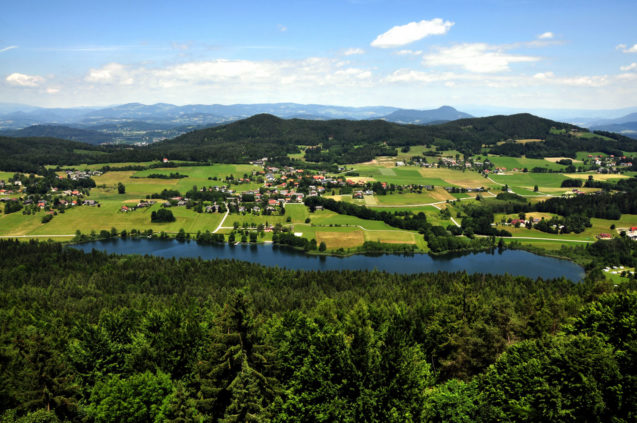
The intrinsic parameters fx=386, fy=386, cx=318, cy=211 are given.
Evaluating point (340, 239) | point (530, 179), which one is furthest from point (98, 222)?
point (530, 179)

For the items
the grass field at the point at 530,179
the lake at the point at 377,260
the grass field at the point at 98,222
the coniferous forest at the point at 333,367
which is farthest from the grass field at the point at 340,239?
the grass field at the point at 530,179

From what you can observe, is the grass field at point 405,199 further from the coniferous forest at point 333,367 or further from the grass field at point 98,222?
the coniferous forest at point 333,367

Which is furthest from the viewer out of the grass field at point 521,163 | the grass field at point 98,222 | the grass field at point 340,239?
the grass field at point 521,163

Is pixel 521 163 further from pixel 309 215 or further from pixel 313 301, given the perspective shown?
pixel 313 301

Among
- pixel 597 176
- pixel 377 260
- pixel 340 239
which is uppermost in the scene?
pixel 597 176

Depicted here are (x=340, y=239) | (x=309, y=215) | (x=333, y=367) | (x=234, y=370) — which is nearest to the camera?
(x=234, y=370)

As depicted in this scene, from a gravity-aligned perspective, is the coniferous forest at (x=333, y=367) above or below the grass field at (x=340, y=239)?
above

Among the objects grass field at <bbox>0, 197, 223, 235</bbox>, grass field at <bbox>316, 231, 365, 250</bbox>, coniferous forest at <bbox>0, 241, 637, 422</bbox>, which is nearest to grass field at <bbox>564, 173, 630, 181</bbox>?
grass field at <bbox>316, 231, 365, 250</bbox>

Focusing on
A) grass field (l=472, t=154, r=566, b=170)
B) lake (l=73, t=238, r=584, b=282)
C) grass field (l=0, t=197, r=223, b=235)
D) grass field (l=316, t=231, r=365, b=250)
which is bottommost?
lake (l=73, t=238, r=584, b=282)

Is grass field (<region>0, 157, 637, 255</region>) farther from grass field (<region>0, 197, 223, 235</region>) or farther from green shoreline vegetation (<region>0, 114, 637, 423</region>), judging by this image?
green shoreline vegetation (<region>0, 114, 637, 423</region>)
